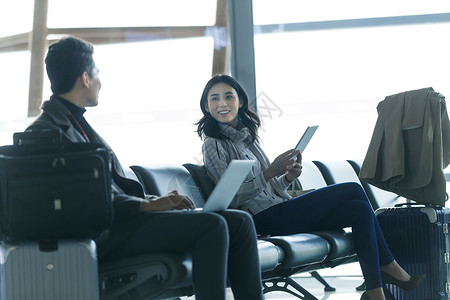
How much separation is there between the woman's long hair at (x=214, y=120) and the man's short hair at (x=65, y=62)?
44.7 inches

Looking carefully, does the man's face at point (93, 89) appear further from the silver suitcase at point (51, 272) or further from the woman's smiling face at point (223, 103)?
the woman's smiling face at point (223, 103)

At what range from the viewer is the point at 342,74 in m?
4.91

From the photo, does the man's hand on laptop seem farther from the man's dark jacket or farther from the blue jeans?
the blue jeans

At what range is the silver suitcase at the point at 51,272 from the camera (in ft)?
6.40

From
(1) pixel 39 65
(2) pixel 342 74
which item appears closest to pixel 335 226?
(2) pixel 342 74

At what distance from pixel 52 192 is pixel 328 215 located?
1.63 meters

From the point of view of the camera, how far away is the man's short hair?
2.22 m

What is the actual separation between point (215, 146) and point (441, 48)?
2.33 meters

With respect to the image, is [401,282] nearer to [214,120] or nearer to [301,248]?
[301,248]

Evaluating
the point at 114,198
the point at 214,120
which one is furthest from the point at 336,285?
the point at 114,198

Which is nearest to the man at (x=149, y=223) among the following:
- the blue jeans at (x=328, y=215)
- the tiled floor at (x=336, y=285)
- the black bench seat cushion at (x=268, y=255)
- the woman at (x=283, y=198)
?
the black bench seat cushion at (x=268, y=255)

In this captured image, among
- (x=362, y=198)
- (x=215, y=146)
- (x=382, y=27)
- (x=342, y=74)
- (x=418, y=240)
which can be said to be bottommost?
(x=418, y=240)

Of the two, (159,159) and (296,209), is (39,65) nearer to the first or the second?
(159,159)

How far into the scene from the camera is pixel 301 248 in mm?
2857
